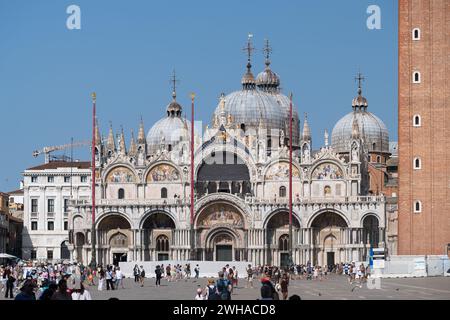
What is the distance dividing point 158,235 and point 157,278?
37.0 m

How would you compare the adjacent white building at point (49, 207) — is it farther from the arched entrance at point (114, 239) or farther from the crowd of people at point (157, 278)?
the crowd of people at point (157, 278)

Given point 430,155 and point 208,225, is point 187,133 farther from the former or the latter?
point 430,155

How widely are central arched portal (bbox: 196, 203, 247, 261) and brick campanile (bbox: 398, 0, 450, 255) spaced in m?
22.9

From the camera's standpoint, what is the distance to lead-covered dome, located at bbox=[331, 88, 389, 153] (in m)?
122

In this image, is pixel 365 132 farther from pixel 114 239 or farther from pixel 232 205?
pixel 114 239

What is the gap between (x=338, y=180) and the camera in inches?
3819

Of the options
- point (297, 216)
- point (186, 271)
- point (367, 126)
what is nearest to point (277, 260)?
point (297, 216)

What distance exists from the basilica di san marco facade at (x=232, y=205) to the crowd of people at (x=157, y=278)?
4.38m

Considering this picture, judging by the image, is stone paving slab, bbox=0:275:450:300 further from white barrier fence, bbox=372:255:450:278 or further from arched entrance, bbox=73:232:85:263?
arched entrance, bbox=73:232:85:263

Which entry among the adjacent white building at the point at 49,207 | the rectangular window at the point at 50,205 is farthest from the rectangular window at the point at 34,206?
the rectangular window at the point at 50,205

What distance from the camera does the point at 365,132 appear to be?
122250 millimetres

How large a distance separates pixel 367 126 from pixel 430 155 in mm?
46629

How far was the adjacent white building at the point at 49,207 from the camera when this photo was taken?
120 m

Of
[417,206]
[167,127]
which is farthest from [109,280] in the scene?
[167,127]
